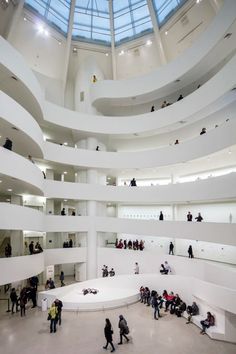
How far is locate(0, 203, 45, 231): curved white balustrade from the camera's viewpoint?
1279 cm

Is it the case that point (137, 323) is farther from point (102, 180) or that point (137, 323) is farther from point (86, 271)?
point (102, 180)

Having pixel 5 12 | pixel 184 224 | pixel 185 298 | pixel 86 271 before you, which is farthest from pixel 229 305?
pixel 5 12

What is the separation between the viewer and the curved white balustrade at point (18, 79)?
47.6 feet

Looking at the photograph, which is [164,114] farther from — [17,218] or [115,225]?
[17,218]

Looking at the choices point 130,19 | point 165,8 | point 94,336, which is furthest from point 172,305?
point 130,19

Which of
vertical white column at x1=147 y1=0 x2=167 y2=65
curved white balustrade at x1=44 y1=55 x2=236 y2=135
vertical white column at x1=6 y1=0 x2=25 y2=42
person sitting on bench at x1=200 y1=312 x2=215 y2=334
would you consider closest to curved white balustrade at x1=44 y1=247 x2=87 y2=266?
curved white balustrade at x1=44 y1=55 x2=236 y2=135

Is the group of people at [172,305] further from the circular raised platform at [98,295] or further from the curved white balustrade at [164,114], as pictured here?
the curved white balustrade at [164,114]

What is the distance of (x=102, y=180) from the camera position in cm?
2680

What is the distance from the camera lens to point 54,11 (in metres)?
24.4

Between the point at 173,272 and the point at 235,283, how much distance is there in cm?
650

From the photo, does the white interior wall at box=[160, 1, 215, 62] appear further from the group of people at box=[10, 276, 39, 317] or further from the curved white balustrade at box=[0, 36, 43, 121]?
the group of people at box=[10, 276, 39, 317]

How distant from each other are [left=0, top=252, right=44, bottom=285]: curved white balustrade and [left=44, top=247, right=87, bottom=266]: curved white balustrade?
4.89 meters

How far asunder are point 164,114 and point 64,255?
15.3 m

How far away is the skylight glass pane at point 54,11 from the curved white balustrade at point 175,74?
263 inches
